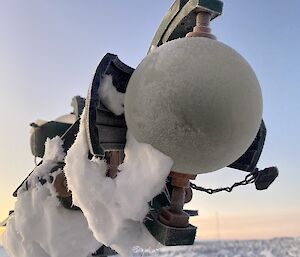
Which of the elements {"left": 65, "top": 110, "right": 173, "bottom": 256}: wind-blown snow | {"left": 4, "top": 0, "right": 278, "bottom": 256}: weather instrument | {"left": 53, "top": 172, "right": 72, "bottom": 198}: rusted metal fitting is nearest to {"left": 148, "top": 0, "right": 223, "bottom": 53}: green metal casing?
{"left": 4, "top": 0, "right": 278, "bottom": 256}: weather instrument

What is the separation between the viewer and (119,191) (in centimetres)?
192

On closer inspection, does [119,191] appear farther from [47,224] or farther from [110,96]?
[47,224]

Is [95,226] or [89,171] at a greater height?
[89,171]

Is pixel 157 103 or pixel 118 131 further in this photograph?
pixel 118 131

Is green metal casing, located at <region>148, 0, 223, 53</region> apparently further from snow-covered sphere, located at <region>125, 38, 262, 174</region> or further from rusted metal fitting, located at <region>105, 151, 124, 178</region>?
rusted metal fitting, located at <region>105, 151, 124, 178</region>

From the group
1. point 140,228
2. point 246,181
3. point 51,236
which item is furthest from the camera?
point 51,236

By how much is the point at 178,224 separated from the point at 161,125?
1.67ft

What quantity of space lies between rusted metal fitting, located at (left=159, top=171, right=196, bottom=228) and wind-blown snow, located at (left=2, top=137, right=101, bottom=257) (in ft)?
2.96

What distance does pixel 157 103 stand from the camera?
1646mm

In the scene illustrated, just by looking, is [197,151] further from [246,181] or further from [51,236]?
[51,236]

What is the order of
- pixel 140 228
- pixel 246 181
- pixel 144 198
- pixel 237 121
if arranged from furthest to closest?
pixel 246 181 → pixel 140 228 → pixel 144 198 → pixel 237 121

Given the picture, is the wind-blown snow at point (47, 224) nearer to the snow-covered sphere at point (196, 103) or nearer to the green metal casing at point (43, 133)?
the green metal casing at point (43, 133)

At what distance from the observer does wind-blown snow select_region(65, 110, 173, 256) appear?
1.87 m

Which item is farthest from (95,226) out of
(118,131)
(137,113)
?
(137,113)
